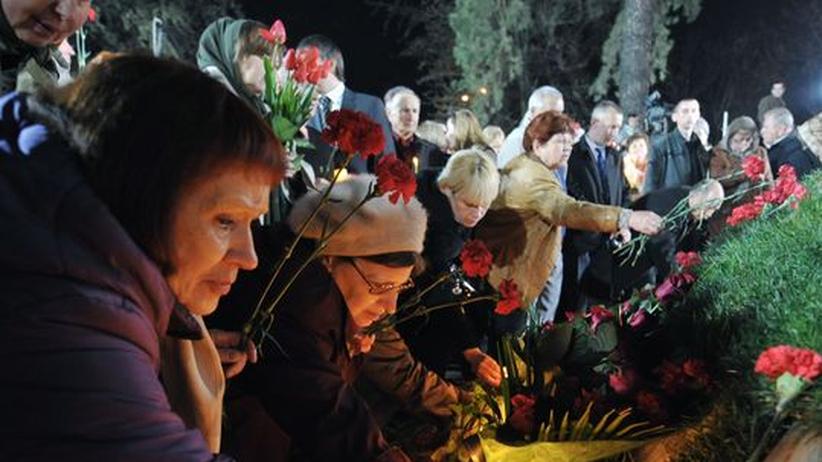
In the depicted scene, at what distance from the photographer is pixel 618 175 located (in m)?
6.16

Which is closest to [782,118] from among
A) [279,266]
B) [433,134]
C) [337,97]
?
[433,134]

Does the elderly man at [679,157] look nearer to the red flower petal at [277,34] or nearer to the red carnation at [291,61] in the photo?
the red flower petal at [277,34]

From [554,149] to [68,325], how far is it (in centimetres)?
392

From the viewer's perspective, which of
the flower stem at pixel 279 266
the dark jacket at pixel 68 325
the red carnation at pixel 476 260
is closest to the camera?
the dark jacket at pixel 68 325

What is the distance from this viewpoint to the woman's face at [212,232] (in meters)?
1.24

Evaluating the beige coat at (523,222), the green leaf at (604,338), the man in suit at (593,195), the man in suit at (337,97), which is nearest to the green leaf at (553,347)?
the green leaf at (604,338)

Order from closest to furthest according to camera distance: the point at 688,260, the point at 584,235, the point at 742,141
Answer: the point at 688,260
the point at 584,235
the point at 742,141

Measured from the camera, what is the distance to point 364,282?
2.21 meters

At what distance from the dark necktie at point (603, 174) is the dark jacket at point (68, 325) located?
5042 mm

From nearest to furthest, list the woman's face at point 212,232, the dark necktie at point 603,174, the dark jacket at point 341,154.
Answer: the woman's face at point 212,232 → the dark jacket at point 341,154 → the dark necktie at point 603,174

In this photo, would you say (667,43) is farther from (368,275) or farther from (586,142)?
(368,275)

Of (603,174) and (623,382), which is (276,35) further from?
(603,174)

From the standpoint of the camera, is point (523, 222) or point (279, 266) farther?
point (523, 222)

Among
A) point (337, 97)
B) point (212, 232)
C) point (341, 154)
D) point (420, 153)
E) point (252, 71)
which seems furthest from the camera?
point (420, 153)
